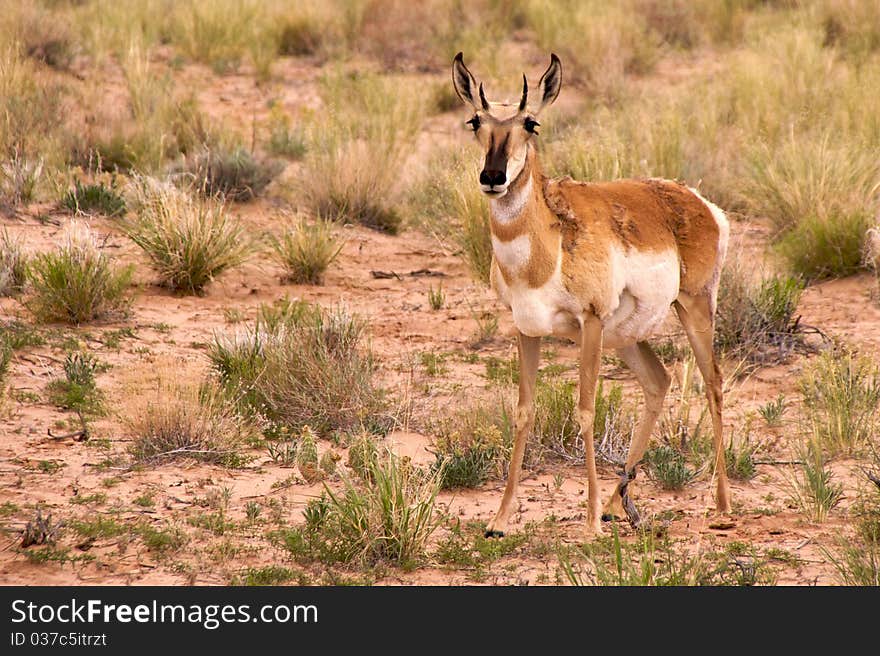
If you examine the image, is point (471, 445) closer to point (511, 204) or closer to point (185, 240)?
point (511, 204)

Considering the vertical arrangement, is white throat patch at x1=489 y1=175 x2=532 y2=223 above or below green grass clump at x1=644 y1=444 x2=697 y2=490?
above

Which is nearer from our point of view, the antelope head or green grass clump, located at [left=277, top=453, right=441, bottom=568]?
the antelope head

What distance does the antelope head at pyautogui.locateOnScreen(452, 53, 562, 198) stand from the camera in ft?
17.8

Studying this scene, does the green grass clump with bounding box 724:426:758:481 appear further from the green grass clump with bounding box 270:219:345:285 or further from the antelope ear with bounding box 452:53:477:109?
the green grass clump with bounding box 270:219:345:285

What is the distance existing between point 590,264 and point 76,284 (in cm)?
514

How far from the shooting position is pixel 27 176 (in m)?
12.1

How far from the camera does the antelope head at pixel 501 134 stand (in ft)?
17.8

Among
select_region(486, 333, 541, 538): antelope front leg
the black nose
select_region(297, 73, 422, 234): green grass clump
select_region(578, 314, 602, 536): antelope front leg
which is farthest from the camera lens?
select_region(297, 73, 422, 234): green grass clump

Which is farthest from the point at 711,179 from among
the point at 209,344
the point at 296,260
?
the point at 209,344

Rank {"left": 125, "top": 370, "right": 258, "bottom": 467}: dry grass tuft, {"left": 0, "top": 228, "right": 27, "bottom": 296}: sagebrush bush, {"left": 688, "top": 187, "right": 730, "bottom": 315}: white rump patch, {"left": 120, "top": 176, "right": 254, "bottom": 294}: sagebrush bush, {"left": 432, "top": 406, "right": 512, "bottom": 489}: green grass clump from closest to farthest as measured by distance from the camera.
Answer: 1. {"left": 688, "top": 187, "right": 730, "bottom": 315}: white rump patch
2. {"left": 432, "top": 406, "right": 512, "bottom": 489}: green grass clump
3. {"left": 125, "top": 370, "right": 258, "bottom": 467}: dry grass tuft
4. {"left": 0, "top": 228, "right": 27, "bottom": 296}: sagebrush bush
5. {"left": 120, "top": 176, "right": 254, "bottom": 294}: sagebrush bush

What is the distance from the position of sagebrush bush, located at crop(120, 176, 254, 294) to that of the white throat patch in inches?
211

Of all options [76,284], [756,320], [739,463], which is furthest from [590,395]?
[76,284]

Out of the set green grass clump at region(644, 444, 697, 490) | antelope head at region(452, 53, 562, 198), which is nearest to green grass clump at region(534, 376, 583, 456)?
green grass clump at region(644, 444, 697, 490)

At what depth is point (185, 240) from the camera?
1068cm
